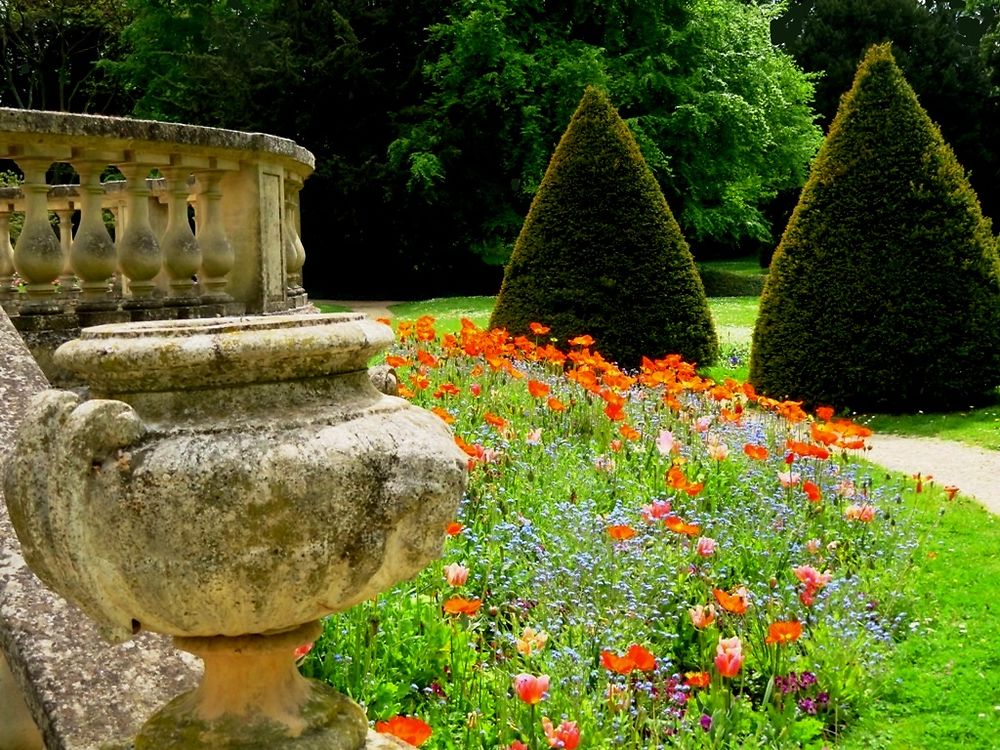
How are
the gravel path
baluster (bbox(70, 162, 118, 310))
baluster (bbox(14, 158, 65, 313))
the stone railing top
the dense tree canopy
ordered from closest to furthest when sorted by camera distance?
the stone railing top, baluster (bbox(14, 158, 65, 313)), baluster (bbox(70, 162, 118, 310)), the gravel path, the dense tree canopy

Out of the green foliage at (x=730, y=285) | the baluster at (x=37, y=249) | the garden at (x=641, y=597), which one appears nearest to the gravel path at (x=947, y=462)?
the garden at (x=641, y=597)

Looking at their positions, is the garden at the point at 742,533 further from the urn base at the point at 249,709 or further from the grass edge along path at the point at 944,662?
the urn base at the point at 249,709

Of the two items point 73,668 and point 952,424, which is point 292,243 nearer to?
point 73,668

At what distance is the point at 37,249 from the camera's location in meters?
4.62

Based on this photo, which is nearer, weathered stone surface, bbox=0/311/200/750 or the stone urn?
the stone urn

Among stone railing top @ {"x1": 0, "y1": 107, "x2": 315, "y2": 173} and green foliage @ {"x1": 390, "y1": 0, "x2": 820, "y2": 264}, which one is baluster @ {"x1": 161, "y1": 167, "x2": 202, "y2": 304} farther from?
green foliage @ {"x1": 390, "y1": 0, "x2": 820, "y2": 264}

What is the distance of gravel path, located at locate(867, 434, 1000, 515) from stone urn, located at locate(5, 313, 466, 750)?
19.7ft

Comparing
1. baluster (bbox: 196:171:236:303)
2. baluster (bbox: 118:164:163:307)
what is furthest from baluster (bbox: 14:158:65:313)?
baluster (bbox: 196:171:236:303)

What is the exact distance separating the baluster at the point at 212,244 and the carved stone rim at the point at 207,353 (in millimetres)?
3544

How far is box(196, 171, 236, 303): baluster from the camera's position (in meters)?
5.24

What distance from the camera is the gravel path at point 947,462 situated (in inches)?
287

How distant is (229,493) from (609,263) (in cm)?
984

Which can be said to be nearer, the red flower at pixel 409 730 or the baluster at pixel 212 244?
the red flower at pixel 409 730

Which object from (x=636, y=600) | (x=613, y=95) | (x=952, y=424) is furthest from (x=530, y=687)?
(x=613, y=95)
